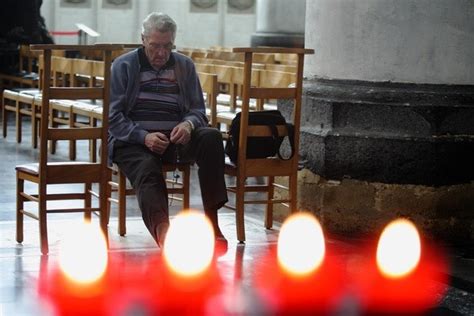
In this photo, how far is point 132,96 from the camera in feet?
20.9

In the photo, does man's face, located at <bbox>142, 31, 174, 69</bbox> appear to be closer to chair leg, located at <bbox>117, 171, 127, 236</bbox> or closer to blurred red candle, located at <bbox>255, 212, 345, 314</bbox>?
chair leg, located at <bbox>117, 171, 127, 236</bbox>

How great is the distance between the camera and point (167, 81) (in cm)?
645

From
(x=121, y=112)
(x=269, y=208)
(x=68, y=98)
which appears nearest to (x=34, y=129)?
(x=269, y=208)

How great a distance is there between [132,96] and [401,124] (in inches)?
62.3

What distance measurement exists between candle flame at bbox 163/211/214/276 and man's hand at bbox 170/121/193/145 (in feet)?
1.43

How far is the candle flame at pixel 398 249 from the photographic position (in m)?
6.07

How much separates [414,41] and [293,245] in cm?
138

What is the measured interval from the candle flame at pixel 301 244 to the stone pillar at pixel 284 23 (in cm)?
955

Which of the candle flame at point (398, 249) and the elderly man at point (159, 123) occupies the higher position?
the elderly man at point (159, 123)

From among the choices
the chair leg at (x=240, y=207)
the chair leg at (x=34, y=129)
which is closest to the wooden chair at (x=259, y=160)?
the chair leg at (x=240, y=207)

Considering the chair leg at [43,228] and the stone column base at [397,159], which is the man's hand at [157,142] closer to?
the chair leg at [43,228]

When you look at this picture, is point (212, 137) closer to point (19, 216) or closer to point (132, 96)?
point (132, 96)

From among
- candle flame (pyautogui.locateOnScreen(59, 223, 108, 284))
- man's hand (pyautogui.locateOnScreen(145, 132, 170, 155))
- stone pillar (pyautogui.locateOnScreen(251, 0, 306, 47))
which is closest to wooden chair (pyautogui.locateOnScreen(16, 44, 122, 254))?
candle flame (pyautogui.locateOnScreen(59, 223, 108, 284))

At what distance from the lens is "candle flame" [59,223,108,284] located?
5.64m
